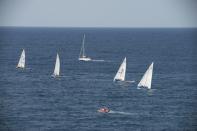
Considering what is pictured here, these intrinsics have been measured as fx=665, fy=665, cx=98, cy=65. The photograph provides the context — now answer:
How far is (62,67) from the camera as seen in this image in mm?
183375

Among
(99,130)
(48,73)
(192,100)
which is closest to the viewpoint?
(99,130)

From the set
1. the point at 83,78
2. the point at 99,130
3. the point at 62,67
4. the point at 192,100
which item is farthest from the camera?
the point at 62,67

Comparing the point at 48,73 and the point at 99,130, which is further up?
the point at 48,73

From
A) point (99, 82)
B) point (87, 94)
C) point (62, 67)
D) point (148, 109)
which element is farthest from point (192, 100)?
point (62, 67)

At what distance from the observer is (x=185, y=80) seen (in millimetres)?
150125

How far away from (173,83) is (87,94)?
81.0ft

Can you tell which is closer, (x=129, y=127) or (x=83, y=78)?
(x=129, y=127)

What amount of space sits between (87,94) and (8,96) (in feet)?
49.5

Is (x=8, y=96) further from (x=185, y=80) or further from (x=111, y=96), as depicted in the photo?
(x=185, y=80)

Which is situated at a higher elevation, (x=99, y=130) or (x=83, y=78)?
(x=83, y=78)

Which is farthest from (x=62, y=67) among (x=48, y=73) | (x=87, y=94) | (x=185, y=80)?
(x=87, y=94)

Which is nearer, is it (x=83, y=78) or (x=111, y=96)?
(x=111, y=96)

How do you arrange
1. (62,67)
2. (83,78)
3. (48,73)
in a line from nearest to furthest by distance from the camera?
1. (83,78)
2. (48,73)
3. (62,67)

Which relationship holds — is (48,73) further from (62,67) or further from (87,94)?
(87,94)
